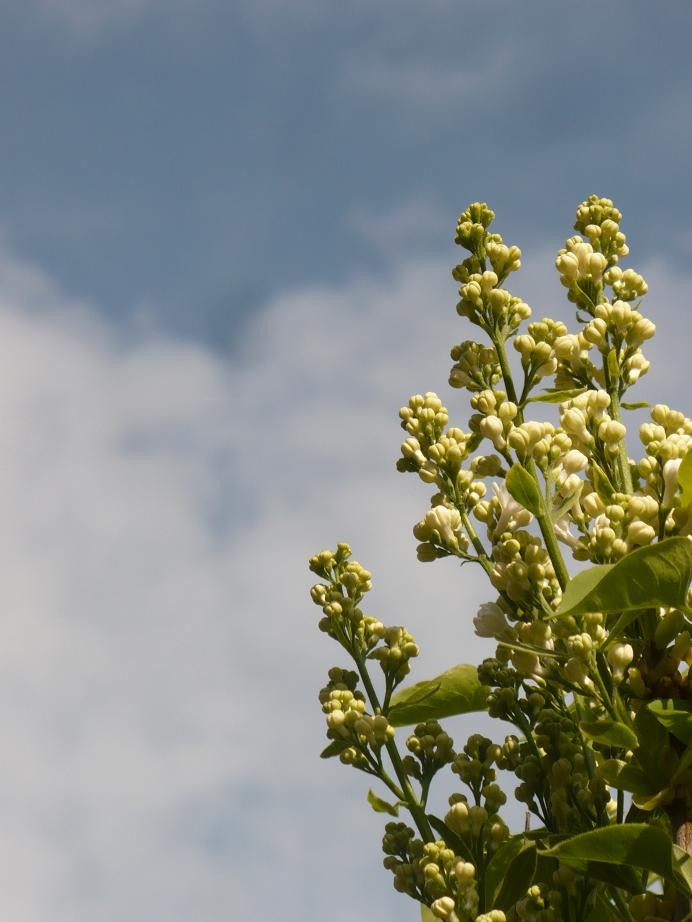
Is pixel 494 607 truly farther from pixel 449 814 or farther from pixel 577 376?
pixel 577 376

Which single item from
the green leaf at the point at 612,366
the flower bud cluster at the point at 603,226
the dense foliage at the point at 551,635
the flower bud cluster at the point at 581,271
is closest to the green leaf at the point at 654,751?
the dense foliage at the point at 551,635

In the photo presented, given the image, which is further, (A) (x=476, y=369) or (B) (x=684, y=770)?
(A) (x=476, y=369)

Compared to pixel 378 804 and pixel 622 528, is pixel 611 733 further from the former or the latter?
pixel 378 804

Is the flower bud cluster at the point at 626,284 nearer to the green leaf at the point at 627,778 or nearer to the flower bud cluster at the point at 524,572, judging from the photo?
the flower bud cluster at the point at 524,572

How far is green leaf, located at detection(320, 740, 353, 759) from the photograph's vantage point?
3.72m

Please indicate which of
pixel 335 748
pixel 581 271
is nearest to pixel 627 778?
pixel 335 748

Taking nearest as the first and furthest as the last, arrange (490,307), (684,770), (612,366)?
(684,770) → (612,366) → (490,307)

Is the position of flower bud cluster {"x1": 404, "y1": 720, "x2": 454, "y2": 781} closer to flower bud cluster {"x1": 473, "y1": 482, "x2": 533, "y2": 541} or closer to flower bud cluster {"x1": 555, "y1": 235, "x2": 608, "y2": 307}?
flower bud cluster {"x1": 473, "y1": 482, "x2": 533, "y2": 541}

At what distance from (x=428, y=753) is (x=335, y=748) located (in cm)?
31

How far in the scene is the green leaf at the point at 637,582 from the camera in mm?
2748

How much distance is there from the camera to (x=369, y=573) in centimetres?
412

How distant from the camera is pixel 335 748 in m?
3.76

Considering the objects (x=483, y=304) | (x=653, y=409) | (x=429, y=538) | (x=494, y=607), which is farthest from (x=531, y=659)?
(x=483, y=304)

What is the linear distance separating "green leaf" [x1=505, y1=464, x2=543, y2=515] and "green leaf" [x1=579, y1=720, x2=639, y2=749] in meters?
Result: 0.62
